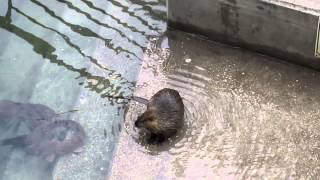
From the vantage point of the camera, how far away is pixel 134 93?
21.8ft

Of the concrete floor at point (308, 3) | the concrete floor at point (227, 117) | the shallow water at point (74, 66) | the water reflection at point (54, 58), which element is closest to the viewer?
the concrete floor at point (227, 117)

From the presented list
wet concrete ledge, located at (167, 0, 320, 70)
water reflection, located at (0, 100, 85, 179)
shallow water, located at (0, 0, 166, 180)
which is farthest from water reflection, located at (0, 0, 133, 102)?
wet concrete ledge, located at (167, 0, 320, 70)

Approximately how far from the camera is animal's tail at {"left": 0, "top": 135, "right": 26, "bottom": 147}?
249 inches

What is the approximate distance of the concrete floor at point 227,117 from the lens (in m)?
5.97

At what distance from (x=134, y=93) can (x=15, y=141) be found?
151 cm

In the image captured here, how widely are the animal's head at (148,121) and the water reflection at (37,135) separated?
0.75 meters

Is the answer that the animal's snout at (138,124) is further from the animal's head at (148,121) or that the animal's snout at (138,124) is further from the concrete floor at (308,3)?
the concrete floor at (308,3)

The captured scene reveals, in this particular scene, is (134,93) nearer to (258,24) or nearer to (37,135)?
(37,135)

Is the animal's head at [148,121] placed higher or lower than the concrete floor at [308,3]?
lower

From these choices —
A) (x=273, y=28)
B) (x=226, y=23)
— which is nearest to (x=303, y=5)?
(x=273, y=28)

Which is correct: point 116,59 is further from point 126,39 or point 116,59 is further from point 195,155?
point 195,155

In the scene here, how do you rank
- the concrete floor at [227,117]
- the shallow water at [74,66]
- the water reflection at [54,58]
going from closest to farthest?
the concrete floor at [227,117]
the shallow water at [74,66]
the water reflection at [54,58]

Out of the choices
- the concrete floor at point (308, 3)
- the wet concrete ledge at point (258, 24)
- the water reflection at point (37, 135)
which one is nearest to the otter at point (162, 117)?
the water reflection at point (37, 135)

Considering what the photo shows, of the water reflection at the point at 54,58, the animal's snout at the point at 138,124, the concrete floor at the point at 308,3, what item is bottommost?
the water reflection at the point at 54,58
